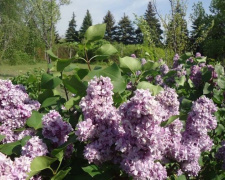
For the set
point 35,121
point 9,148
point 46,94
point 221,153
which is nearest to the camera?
point 9,148

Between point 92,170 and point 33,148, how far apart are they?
22cm

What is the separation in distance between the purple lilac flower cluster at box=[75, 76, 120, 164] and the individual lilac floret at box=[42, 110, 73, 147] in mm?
153

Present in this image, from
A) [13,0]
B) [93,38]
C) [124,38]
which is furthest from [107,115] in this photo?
[124,38]

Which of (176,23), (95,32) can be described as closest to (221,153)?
(95,32)

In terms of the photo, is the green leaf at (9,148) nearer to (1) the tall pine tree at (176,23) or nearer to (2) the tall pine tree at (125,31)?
(1) the tall pine tree at (176,23)

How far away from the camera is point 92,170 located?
1.21 metres

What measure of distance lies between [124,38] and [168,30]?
61.3 m

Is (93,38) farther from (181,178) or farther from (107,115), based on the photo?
(181,178)

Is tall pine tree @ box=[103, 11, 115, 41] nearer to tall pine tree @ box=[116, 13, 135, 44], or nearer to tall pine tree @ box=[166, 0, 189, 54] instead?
tall pine tree @ box=[116, 13, 135, 44]

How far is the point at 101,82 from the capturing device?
1.24m

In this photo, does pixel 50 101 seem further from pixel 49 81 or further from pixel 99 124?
pixel 99 124

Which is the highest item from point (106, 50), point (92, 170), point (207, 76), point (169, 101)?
point (106, 50)

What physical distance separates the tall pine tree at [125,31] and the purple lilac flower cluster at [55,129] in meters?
71.7

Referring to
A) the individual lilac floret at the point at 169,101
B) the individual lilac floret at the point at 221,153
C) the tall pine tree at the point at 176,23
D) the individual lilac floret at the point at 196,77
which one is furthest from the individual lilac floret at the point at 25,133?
the tall pine tree at the point at 176,23
